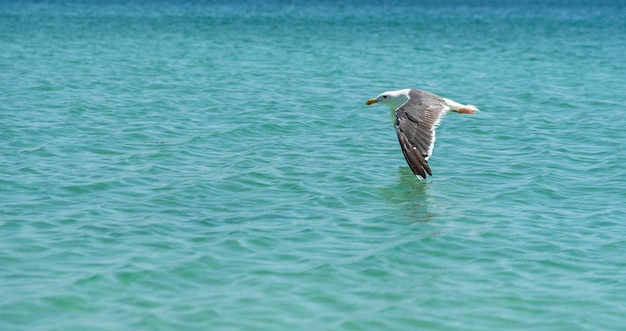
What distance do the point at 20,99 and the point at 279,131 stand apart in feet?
25.6

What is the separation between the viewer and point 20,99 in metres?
23.5

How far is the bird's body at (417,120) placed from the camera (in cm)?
1355

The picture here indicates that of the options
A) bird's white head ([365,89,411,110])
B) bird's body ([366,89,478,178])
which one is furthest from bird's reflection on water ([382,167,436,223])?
bird's white head ([365,89,411,110])

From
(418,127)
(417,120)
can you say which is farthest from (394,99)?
(418,127)

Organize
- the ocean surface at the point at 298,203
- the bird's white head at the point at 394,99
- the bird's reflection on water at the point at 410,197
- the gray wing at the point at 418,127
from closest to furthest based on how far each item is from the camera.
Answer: the ocean surface at the point at 298,203 → the bird's reflection on water at the point at 410,197 → the gray wing at the point at 418,127 → the bird's white head at the point at 394,99

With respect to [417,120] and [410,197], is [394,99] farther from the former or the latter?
[410,197]

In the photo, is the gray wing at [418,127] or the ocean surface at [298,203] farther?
the gray wing at [418,127]

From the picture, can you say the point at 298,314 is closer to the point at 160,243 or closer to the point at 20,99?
the point at 160,243

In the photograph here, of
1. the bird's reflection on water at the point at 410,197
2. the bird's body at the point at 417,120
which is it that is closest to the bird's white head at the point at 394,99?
the bird's body at the point at 417,120

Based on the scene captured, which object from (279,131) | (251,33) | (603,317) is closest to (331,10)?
(251,33)

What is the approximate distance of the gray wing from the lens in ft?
44.3

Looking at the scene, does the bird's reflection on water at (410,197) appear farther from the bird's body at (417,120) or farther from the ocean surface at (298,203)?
the bird's body at (417,120)

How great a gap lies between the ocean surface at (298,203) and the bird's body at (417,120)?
78cm

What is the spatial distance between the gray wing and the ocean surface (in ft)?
2.51
